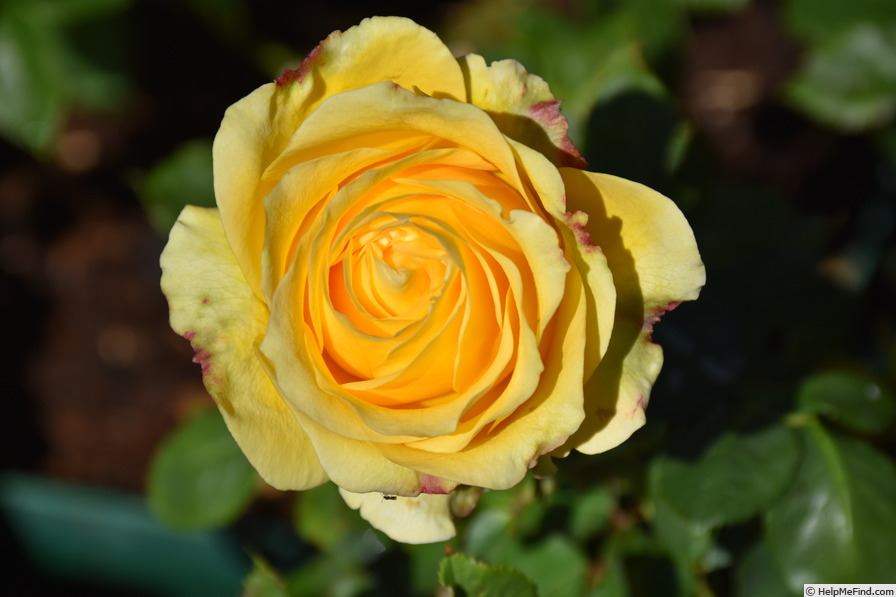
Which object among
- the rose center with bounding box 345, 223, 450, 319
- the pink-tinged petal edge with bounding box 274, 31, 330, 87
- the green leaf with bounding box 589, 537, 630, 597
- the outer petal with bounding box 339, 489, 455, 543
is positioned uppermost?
the pink-tinged petal edge with bounding box 274, 31, 330, 87

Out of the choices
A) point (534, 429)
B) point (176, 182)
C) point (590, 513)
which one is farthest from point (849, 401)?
point (176, 182)

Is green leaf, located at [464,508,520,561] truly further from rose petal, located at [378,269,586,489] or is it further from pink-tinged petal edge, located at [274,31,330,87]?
pink-tinged petal edge, located at [274,31,330,87]

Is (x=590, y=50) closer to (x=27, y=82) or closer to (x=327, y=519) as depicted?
(x=327, y=519)

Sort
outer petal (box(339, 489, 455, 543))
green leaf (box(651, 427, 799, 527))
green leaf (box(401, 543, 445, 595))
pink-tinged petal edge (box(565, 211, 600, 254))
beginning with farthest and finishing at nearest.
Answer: green leaf (box(401, 543, 445, 595)) → green leaf (box(651, 427, 799, 527)) → outer petal (box(339, 489, 455, 543)) → pink-tinged petal edge (box(565, 211, 600, 254))

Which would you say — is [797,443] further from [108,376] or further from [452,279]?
[108,376]

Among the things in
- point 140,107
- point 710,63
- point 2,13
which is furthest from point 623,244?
point 140,107

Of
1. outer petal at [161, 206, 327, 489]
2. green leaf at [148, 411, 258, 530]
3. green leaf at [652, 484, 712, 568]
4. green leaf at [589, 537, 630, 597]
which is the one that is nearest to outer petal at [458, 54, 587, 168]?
outer petal at [161, 206, 327, 489]
